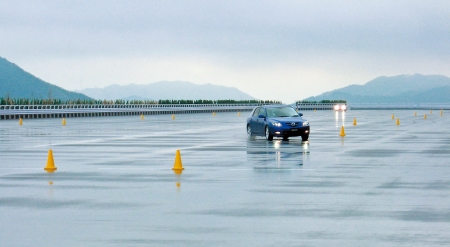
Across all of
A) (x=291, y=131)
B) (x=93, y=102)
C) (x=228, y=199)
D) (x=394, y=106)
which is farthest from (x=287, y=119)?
(x=394, y=106)

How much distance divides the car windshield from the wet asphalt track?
8.90 meters

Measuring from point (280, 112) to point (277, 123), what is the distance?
2.34 m

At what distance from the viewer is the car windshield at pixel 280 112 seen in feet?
116

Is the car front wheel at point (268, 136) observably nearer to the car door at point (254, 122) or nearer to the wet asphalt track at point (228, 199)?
the car door at point (254, 122)

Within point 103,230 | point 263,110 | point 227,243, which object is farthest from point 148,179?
point 263,110

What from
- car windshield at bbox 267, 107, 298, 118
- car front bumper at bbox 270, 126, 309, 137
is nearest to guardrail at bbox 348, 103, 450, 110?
car windshield at bbox 267, 107, 298, 118

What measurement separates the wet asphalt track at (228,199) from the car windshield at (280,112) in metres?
8.90

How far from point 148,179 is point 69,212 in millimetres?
5099

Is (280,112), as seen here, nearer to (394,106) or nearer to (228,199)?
(228,199)

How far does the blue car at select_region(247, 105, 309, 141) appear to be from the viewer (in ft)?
109

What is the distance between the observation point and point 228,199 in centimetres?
1423

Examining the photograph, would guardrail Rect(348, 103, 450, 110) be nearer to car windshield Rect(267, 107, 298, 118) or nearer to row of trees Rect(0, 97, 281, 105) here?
row of trees Rect(0, 97, 281, 105)

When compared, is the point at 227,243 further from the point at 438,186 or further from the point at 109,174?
the point at 109,174

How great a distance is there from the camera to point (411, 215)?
40.1 ft
